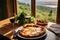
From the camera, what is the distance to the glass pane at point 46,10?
94.7 inches

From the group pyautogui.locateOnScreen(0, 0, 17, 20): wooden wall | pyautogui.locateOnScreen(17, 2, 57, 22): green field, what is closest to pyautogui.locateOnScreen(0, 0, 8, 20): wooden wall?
pyautogui.locateOnScreen(0, 0, 17, 20): wooden wall

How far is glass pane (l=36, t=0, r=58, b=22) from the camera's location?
240 centimetres

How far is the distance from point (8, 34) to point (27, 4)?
1147 mm

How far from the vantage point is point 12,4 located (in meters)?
3.04

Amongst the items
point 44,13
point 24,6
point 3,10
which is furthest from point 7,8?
point 44,13

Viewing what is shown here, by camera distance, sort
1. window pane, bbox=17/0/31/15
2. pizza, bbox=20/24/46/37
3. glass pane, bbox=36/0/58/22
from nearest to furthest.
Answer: pizza, bbox=20/24/46/37 → glass pane, bbox=36/0/58/22 → window pane, bbox=17/0/31/15

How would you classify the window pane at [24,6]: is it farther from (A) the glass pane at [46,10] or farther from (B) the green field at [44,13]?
(A) the glass pane at [46,10]

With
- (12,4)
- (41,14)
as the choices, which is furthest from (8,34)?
(12,4)

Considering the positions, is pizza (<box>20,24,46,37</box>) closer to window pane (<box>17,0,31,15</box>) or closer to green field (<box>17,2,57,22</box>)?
green field (<box>17,2,57,22</box>)

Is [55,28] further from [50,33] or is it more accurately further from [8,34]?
[8,34]

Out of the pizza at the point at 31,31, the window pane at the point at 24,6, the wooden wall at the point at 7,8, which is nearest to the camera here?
the pizza at the point at 31,31

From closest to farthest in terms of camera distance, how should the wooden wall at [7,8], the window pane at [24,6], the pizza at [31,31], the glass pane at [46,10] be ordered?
the pizza at [31,31] < the glass pane at [46,10] < the window pane at [24,6] < the wooden wall at [7,8]

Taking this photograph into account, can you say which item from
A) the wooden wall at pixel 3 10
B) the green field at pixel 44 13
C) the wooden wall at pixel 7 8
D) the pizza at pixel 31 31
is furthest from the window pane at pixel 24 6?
the pizza at pixel 31 31

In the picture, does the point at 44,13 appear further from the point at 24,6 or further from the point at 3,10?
the point at 3,10
